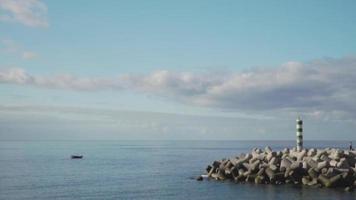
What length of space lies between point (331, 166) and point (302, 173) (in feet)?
7.18

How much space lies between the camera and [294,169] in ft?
126

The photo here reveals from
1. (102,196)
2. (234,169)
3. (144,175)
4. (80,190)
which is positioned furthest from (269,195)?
(144,175)

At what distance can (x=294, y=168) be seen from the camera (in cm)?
3850

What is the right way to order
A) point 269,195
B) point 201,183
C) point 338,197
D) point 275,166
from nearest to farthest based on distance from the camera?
point 338,197 < point 269,195 < point 275,166 < point 201,183

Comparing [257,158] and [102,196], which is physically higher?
[257,158]

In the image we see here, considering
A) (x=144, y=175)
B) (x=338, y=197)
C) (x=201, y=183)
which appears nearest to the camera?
(x=338, y=197)

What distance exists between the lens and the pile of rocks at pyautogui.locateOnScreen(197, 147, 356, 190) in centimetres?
3606

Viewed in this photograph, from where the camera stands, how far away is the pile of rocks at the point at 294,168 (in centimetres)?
3606

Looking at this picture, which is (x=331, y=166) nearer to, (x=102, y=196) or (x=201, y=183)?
(x=201, y=183)

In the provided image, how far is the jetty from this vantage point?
118ft

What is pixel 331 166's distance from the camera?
37.6m

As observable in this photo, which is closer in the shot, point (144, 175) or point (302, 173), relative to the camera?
point (302, 173)

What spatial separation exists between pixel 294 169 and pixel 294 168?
0.08 meters

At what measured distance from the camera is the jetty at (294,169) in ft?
118
